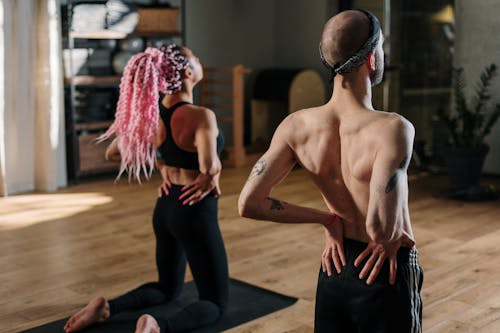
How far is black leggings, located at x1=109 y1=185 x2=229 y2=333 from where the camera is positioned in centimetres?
268

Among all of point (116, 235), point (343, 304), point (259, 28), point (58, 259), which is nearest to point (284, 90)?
point (259, 28)

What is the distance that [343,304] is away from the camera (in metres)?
1.60

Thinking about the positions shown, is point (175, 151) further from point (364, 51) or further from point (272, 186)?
Answer: point (364, 51)

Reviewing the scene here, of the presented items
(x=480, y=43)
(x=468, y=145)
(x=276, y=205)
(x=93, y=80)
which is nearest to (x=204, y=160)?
(x=276, y=205)

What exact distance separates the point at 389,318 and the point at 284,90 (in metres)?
5.48

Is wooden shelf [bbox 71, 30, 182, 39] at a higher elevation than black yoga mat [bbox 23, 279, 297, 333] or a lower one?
higher

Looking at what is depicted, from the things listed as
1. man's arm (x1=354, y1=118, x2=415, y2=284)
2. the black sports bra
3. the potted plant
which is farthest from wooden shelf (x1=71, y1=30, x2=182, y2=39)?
man's arm (x1=354, y1=118, x2=415, y2=284)

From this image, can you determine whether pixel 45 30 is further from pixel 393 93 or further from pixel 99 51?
pixel 393 93

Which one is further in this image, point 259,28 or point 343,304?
point 259,28

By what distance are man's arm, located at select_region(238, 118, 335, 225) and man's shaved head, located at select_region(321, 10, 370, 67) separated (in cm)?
20

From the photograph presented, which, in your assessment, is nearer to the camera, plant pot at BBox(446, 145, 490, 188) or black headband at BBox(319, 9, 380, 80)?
black headband at BBox(319, 9, 380, 80)

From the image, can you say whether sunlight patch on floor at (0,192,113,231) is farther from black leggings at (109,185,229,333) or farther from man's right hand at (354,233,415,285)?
man's right hand at (354,233,415,285)

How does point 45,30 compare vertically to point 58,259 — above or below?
above

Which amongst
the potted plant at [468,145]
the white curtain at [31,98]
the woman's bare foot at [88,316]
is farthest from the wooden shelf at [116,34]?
the woman's bare foot at [88,316]
